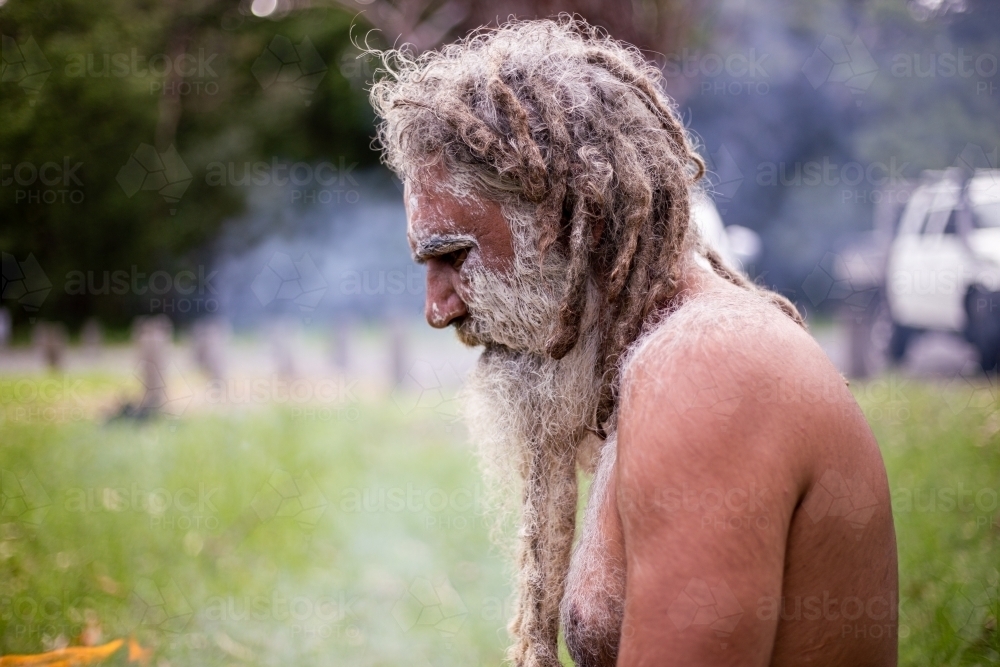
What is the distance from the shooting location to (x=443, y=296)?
2.02 m

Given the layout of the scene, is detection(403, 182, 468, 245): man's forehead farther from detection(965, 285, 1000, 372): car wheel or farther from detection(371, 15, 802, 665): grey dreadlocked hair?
detection(965, 285, 1000, 372): car wheel

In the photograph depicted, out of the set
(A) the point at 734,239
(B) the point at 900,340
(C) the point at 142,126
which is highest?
(C) the point at 142,126

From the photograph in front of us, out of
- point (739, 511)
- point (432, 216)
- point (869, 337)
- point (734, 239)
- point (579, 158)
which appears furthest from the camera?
point (734, 239)

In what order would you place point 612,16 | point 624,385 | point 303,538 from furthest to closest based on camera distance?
point 612,16 < point 303,538 < point 624,385

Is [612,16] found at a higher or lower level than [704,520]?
higher

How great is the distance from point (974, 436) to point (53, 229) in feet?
24.6

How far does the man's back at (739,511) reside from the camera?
138 cm

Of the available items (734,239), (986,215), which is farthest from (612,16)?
(986,215)

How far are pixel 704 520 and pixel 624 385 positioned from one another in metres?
0.36

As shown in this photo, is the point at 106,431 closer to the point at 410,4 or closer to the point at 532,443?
the point at 532,443

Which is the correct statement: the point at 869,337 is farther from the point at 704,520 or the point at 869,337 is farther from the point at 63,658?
the point at 63,658

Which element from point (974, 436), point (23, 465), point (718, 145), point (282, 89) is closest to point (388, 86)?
point (23, 465)

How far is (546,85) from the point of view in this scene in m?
1.88

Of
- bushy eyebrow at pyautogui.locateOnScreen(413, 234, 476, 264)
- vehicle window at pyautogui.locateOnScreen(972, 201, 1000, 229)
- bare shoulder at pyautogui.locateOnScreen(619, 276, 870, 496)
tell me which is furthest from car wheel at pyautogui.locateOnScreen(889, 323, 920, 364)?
bushy eyebrow at pyautogui.locateOnScreen(413, 234, 476, 264)
